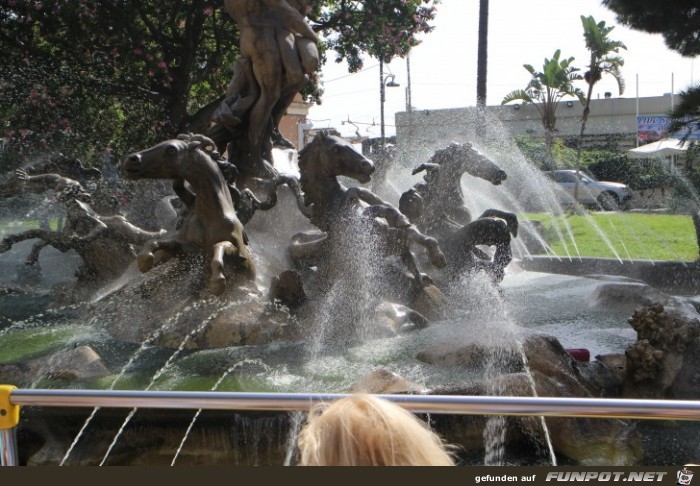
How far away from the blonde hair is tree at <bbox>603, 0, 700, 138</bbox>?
975 centimetres

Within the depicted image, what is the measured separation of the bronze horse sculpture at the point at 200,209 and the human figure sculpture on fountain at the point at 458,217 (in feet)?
7.94

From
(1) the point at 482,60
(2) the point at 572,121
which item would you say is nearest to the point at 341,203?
(1) the point at 482,60

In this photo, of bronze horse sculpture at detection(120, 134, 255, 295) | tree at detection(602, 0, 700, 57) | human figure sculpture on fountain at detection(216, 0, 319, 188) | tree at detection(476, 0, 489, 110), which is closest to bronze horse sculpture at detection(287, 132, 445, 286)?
bronze horse sculpture at detection(120, 134, 255, 295)

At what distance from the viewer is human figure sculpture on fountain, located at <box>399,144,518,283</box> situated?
27.4ft

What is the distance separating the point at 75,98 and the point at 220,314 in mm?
12449

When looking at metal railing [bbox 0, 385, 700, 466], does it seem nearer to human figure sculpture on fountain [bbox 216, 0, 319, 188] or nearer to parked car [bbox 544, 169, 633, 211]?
human figure sculpture on fountain [bbox 216, 0, 319, 188]

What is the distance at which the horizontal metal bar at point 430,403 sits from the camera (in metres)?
1.97

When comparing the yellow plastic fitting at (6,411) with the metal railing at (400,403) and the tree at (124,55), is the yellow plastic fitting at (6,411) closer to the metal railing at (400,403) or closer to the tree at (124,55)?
the metal railing at (400,403)

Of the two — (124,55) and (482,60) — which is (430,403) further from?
(124,55)

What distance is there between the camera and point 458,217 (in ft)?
31.3

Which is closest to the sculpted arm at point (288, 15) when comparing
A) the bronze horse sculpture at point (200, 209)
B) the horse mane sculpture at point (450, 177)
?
the horse mane sculpture at point (450, 177)

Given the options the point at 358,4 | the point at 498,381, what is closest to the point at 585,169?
the point at 358,4

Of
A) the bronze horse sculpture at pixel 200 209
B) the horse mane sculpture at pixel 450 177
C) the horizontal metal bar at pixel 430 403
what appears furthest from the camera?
the horse mane sculpture at pixel 450 177

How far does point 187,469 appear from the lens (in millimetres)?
1632
